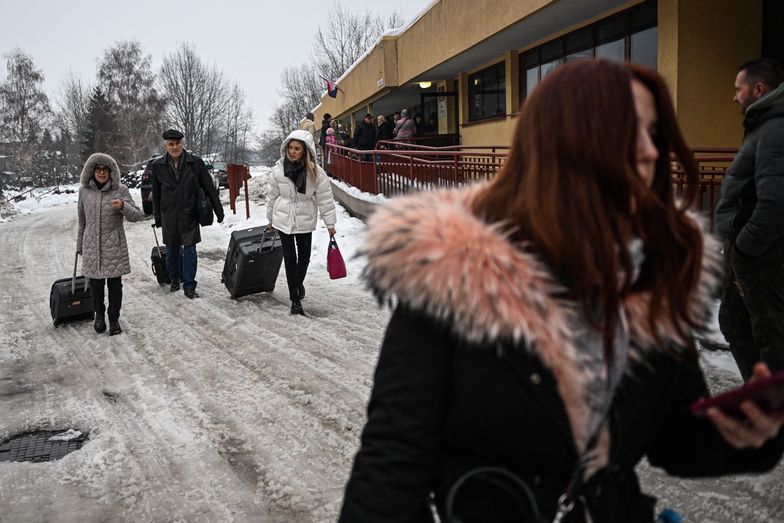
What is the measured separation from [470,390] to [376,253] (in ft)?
1.09

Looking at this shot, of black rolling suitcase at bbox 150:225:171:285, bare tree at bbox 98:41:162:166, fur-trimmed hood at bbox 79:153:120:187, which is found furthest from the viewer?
bare tree at bbox 98:41:162:166

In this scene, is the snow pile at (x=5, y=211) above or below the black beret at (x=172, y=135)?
below

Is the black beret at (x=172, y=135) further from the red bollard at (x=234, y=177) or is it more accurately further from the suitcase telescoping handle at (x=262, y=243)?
the red bollard at (x=234, y=177)

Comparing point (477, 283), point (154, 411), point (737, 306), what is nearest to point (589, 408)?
point (477, 283)

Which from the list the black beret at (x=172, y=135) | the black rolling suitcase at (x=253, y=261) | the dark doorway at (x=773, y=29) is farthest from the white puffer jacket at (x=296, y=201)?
the dark doorway at (x=773, y=29)

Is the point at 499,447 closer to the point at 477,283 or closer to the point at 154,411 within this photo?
the point at 477,283

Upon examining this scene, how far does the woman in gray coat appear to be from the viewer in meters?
6.38

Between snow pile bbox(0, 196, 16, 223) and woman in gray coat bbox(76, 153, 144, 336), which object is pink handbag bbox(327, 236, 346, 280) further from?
snow pile bbox(0, 196, 16, 223)

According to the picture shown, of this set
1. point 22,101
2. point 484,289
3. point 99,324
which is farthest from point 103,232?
point 22,101

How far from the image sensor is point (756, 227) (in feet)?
10.6

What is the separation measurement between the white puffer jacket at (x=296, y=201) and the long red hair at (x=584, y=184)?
5820mm

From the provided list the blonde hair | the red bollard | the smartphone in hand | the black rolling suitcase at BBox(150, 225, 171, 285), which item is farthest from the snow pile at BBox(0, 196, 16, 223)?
the smartphone in hand

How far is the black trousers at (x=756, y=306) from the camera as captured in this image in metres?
3.27

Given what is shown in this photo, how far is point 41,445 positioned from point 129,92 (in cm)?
6065
